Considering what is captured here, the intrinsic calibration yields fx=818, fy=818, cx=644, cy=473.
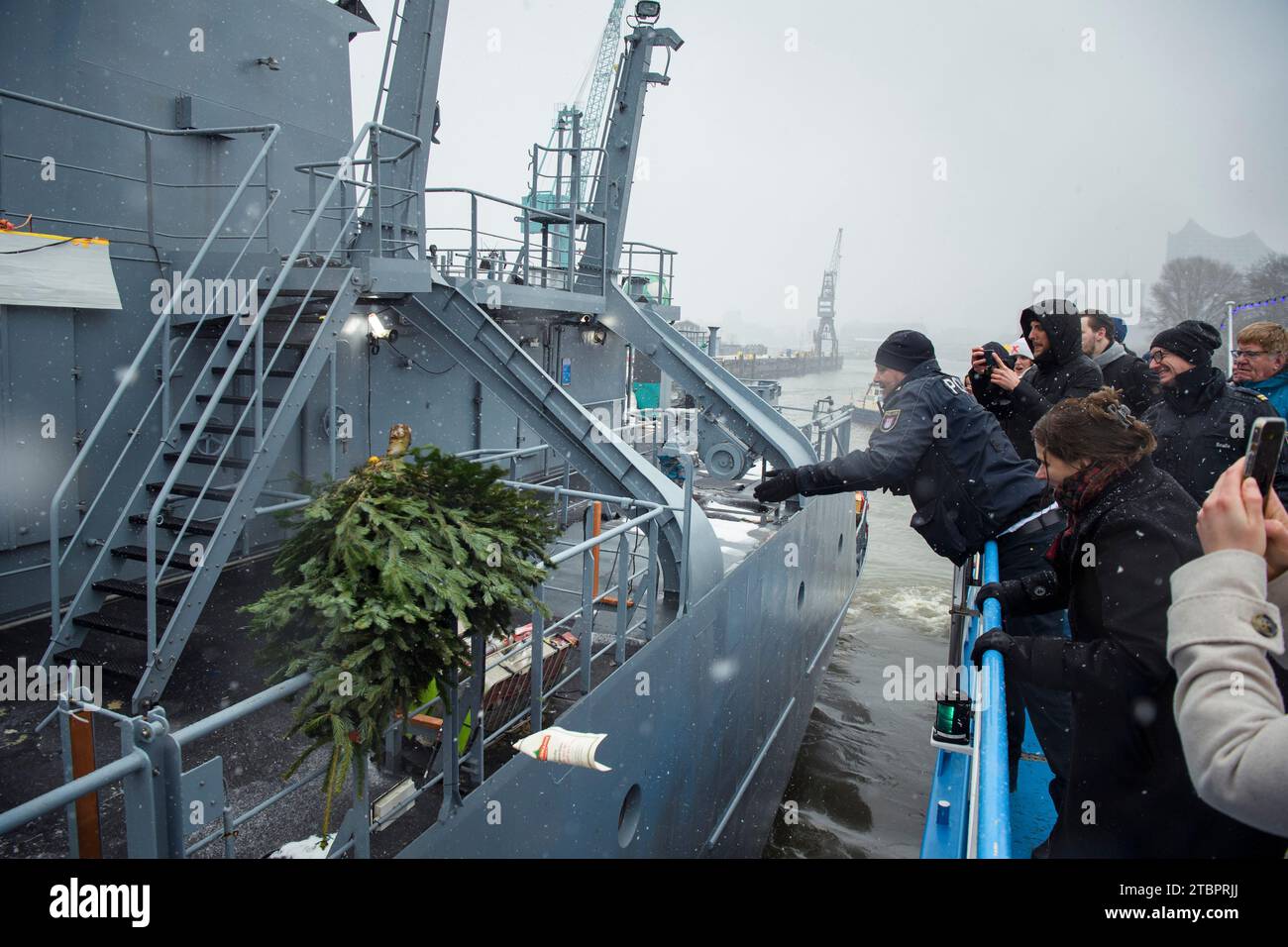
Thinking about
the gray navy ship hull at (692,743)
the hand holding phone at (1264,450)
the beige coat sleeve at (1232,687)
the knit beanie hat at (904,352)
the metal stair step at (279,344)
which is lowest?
the gray navy ship hull at (692,743)

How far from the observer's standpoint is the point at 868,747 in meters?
14.2

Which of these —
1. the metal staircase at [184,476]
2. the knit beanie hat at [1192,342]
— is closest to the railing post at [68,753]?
the metal staircase at [184,476]

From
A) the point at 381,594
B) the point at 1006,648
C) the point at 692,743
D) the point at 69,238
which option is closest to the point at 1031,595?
the point at 1006,648

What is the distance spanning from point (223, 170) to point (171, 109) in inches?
26.1

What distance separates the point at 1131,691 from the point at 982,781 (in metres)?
0.55

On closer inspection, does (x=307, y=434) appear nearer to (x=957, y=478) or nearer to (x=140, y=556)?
(x=140, y=556)

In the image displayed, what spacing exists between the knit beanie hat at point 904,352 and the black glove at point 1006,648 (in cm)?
216

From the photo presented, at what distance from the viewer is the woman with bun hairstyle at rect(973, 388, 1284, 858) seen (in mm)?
2248

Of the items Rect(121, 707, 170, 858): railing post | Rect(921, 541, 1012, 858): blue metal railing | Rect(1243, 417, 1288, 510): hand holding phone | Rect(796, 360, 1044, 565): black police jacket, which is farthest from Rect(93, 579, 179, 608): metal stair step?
Rect(1243, 417, 1288, 510): hand holding phone

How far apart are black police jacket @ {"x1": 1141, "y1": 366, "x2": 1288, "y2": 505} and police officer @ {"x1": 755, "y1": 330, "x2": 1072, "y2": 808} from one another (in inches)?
30.3

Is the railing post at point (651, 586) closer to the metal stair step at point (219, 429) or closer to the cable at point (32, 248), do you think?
the metal stair step at point (219, 429)

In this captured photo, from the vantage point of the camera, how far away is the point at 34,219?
6539 millimetres

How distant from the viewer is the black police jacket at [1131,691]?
7.35ft
